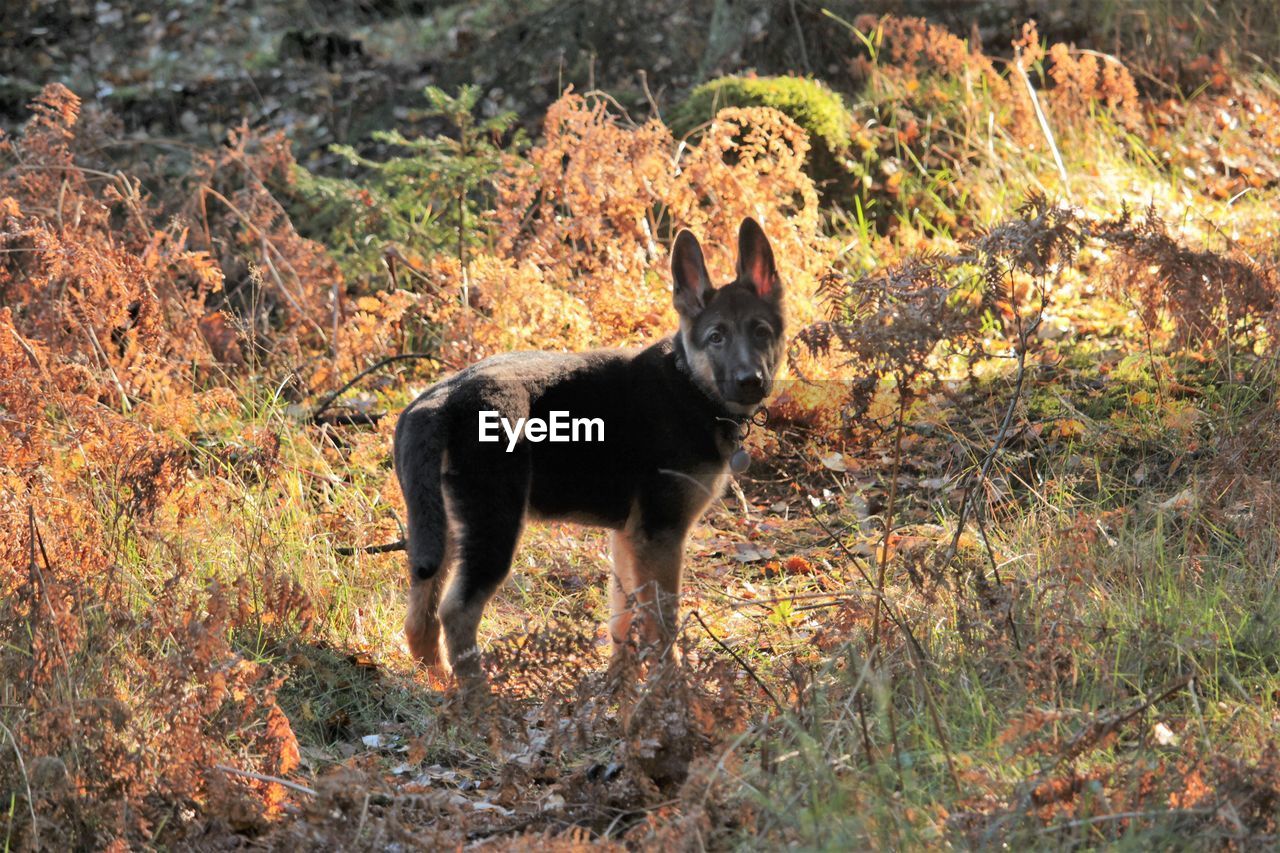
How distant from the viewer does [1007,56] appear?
39.3 ft

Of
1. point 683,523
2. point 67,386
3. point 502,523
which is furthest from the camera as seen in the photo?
point 67,386

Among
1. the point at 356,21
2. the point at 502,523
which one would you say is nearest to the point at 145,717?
the point at 502,523

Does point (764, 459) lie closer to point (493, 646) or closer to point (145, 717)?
point (493, 646)

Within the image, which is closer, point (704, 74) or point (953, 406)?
point (953, 406)

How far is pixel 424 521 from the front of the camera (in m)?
5.18

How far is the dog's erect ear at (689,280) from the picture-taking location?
20.5 ft

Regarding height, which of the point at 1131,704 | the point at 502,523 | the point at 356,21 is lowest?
the point at 1131,704

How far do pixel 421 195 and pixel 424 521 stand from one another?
4.67 metres

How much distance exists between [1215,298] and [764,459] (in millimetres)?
2571

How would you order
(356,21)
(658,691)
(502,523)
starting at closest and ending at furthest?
(658,691), (502,523), (356,21)

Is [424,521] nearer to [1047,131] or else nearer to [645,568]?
[645,568]

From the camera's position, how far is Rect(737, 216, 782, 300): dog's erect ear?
6246mm

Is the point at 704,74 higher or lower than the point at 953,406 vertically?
higher

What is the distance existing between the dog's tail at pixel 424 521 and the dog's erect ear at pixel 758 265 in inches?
70.2
